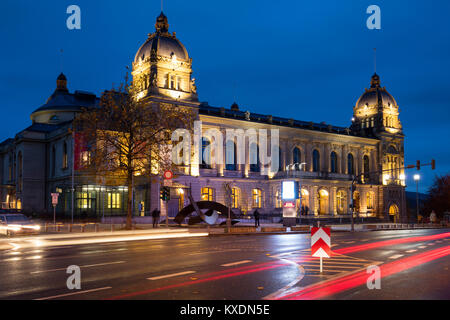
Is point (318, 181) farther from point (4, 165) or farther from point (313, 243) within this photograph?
point (313, 243)

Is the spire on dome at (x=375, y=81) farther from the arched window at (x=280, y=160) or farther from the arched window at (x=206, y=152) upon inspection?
the arched window at (x=206, y=152)

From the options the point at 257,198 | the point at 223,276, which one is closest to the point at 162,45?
the point at 257,198

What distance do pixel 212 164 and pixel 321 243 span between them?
6187 cm

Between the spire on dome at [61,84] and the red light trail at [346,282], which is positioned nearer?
the red light trail at [346,282]

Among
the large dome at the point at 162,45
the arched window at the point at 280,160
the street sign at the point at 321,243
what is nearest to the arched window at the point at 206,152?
the large dome at the point at 162,45

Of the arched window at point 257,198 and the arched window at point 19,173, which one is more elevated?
the arched window at point 19,173

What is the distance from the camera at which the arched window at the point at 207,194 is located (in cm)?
7362

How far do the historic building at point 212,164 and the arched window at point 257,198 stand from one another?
16 centimetres

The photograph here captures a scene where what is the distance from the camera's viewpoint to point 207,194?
7400 centimetres

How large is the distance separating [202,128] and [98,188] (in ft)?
63.8

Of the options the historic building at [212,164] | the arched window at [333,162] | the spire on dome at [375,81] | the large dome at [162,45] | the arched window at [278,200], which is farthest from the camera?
the spire on dome at [375,81]

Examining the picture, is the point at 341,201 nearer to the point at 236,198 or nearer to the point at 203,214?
the point at 236,198

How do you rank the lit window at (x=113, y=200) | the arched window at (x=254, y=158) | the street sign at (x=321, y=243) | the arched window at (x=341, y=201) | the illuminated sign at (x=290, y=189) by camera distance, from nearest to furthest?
the street sign at (x=321, y=243), the illuminated sign at (x=290, y=189), the lit window at (x=113, y=200), the arched window at (x=254, y=158), the arched window at (x=341, y=201)
